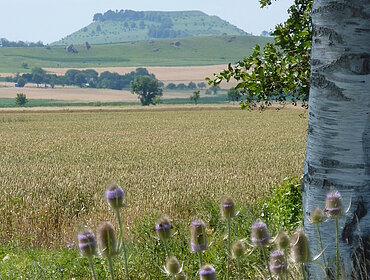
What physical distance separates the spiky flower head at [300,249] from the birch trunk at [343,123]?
1984mm

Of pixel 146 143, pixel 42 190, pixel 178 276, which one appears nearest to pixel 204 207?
pixel 42 190

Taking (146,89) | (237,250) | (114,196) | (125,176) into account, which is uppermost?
(114,196)

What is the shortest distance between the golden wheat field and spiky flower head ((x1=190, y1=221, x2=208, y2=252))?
5.59m

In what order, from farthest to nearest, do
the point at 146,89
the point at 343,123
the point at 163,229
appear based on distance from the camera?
the point at 146,89
the point at 343,123
the point at 163,229

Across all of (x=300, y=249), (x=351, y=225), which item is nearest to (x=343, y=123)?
(x=351, y=225)

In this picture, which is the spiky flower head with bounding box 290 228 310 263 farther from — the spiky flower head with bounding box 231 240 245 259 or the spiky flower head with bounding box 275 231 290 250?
the spiky flower head with bounding box 231 240 245 259

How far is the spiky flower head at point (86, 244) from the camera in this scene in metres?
2.56

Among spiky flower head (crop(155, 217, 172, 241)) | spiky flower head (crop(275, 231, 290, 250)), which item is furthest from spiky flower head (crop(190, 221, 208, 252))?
spiky flower head (crop(275, 231, 290, 250))

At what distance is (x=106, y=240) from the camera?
261 centimetres

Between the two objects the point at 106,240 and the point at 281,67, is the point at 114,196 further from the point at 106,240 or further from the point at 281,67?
the point at 281,67

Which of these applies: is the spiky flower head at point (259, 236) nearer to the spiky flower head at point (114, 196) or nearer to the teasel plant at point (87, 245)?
the spiky flower head at point (114, 196)

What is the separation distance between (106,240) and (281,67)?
6.60 m

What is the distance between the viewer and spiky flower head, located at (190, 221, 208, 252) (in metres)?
2.90

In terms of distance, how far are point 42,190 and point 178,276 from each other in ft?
41.5
